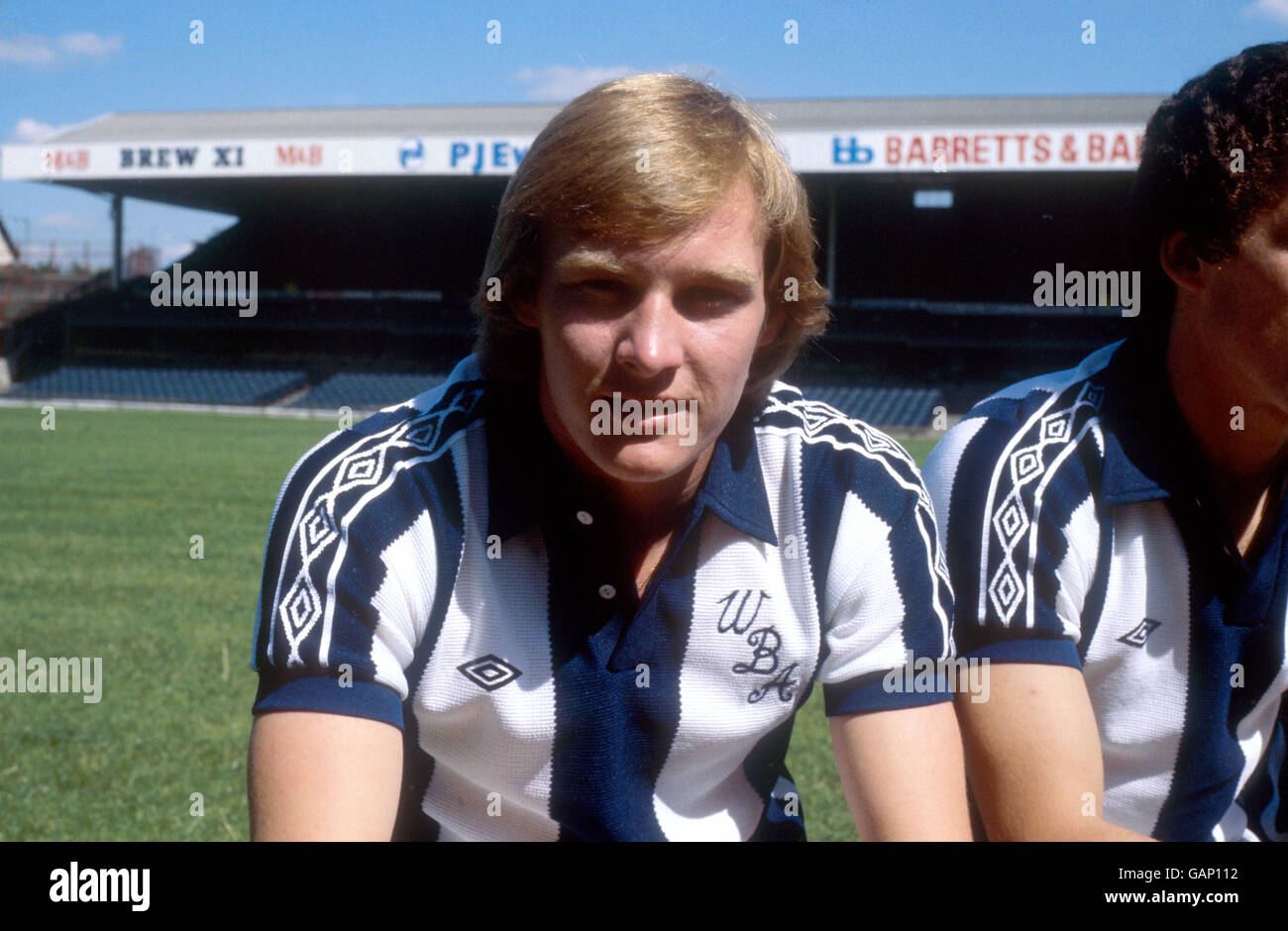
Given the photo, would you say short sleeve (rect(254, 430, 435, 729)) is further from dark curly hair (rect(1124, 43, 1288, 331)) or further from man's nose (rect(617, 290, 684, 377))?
dark curly hair (rect(1124, 43, 1288, 331))

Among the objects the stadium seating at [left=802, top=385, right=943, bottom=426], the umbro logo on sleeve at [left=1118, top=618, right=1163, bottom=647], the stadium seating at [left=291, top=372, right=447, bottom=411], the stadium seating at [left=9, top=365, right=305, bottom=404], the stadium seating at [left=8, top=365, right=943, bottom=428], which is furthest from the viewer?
the stadium seating at [left=9, top=365, right=305, bottom=404]

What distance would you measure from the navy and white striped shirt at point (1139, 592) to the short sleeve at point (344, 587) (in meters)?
0.79

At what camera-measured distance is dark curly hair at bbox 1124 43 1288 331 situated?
1.54 m

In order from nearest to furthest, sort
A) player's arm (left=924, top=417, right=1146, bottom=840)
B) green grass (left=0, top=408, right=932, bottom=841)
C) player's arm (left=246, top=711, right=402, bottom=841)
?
player's arm (left=246, top=711, right=402, bottom=841)
player's arm (left=924, top=417, right=1146, bottom=840)
green grass (left=0, top=408, right=932, bottom=841)

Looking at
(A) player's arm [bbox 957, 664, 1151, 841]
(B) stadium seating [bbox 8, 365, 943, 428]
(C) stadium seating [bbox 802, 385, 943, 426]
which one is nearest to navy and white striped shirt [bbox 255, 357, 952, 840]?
(A) player's arm [bbox 957, 664, 1151, 841]

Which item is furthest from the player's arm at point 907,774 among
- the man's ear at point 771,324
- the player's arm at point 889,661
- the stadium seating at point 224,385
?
the stadium seating at point 224,385

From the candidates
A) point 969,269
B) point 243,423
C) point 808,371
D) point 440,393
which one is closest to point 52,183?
point 243,423

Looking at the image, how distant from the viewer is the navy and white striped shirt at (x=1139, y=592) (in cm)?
162

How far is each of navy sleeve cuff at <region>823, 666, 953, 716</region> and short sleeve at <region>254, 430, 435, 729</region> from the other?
58 cm

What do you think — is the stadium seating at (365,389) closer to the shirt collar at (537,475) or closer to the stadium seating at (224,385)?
the stadium seating at (224,385)

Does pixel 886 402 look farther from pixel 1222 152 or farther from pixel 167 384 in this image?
pixel 1222 152

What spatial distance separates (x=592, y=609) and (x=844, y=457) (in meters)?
0.41

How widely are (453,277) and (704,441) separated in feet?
89.6

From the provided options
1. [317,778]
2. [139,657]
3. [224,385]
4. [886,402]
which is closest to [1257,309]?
[317,778]
